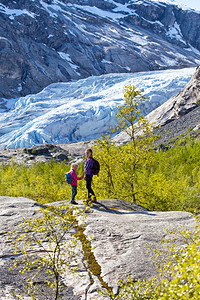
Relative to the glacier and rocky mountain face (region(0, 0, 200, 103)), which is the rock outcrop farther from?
rocky mountain face (region(0, 0, 200, 103))

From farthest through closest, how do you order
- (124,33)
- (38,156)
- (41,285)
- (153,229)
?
(124,33), (38,156), (153,229), (41,285)

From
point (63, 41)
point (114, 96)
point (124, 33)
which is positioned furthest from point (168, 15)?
point (114, 96)

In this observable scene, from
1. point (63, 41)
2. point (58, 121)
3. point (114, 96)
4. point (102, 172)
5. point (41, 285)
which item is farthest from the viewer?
point (63, 41)

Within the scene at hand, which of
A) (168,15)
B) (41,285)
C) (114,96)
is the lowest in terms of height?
(114,96)

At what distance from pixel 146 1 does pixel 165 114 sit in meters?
182

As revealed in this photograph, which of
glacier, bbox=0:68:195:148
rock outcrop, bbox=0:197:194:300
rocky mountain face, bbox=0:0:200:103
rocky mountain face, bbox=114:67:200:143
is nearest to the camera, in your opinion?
rock outcrop, bbox=0:197:194:300

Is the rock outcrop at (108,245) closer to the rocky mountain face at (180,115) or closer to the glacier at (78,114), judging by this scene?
the rocky mountain face at (180,115)

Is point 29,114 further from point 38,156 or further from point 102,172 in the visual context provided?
point 102,172

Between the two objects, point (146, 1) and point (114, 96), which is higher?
point (146, 1)

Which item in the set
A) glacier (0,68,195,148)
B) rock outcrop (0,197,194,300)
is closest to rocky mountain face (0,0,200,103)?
glacier (0,68,195,148)

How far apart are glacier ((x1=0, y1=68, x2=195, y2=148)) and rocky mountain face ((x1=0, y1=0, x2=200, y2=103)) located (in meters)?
35.9

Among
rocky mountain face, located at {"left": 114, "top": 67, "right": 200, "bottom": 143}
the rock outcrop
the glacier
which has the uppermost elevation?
the rock outcrop

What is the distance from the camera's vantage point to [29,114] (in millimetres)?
63938

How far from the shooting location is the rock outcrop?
4109mm
